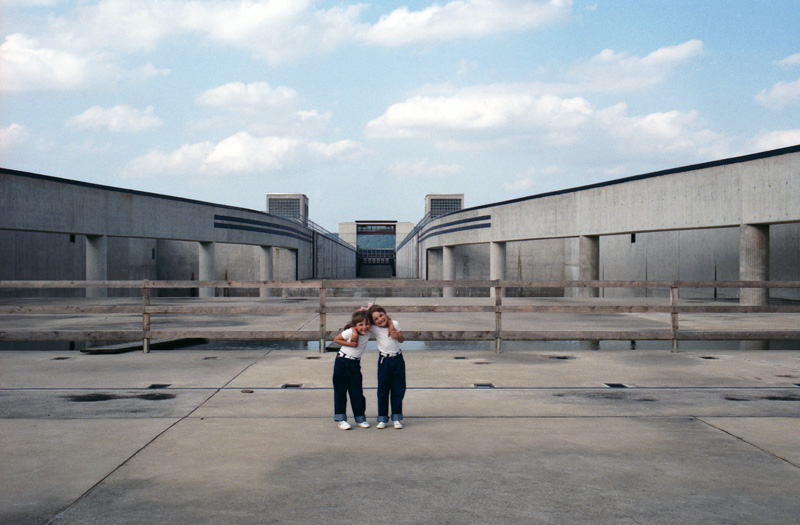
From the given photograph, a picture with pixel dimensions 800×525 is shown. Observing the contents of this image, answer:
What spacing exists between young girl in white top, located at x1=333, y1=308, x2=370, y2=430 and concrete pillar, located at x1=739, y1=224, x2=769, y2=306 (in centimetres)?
1881

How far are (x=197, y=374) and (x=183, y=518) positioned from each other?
488cm

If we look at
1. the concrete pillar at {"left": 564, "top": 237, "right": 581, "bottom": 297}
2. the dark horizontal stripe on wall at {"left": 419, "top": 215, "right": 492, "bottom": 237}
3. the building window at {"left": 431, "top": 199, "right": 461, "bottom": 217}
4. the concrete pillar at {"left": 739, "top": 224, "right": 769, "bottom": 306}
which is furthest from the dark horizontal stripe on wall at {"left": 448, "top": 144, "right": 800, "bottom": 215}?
the building window at {"left": 431, "top": 199, "right": 461, "bottom": 217}

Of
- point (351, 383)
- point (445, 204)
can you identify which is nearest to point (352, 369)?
point (351, 383)

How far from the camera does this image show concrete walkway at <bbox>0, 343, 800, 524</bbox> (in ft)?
11.3

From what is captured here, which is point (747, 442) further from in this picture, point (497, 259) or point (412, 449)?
point (497, 259)

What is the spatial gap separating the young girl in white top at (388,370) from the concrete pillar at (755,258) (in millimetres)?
18610

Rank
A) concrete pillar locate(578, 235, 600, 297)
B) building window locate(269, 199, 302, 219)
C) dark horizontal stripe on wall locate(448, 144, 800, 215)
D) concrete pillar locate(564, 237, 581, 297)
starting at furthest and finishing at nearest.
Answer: building window locate(269, 199, 302, 219), concrete pillar locate(564, 237, 581, 297), concrete pillar locate(578, 235, 600, 297), dark horizontal stripe on wall locate(448, 144, 800, 215)

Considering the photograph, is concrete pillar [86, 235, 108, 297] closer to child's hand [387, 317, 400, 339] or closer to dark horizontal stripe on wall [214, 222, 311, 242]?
dark horizontal stripe on wall [214, 222, 311, 242]

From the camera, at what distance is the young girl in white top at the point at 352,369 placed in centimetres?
531

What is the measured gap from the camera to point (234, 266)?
140 ft

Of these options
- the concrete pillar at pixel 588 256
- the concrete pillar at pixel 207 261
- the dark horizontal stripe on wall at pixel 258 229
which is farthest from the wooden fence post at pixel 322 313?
the dark horizontal stripe on wall at pixel 258 229

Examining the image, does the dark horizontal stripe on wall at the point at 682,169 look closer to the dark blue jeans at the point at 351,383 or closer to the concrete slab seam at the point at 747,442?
the concrete slab seam at the point at 747,442

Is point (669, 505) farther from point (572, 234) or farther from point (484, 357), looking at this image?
point (572, 234)

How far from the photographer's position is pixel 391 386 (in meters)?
5.37
